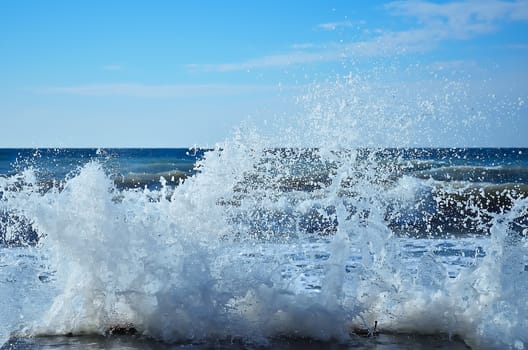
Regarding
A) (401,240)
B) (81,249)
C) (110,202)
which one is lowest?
(401,240)

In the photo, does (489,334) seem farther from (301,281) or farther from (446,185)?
(446,185)

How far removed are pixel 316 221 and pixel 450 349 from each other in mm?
7746

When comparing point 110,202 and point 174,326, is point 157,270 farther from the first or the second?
point 110,202

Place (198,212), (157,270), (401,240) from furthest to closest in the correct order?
1. (401,240)
2. (198,212)
3. (157,270)

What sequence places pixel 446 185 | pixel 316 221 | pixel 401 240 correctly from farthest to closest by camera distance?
pixel 446 185
pixel 316 221
pixel 401 240

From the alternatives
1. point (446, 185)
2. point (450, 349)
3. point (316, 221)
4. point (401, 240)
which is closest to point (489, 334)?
point (450, 349)

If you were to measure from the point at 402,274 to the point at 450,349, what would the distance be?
1097 mm

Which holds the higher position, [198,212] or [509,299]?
[198,212]

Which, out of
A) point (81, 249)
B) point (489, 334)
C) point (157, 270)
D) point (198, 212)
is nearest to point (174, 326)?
point (157, 270)

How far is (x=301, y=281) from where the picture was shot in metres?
6.68

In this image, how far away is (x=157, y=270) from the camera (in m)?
5.09

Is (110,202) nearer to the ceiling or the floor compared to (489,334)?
nearer to the ceiling

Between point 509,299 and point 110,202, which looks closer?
point 509,299

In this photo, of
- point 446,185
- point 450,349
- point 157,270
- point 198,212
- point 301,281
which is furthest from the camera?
point 446,185
